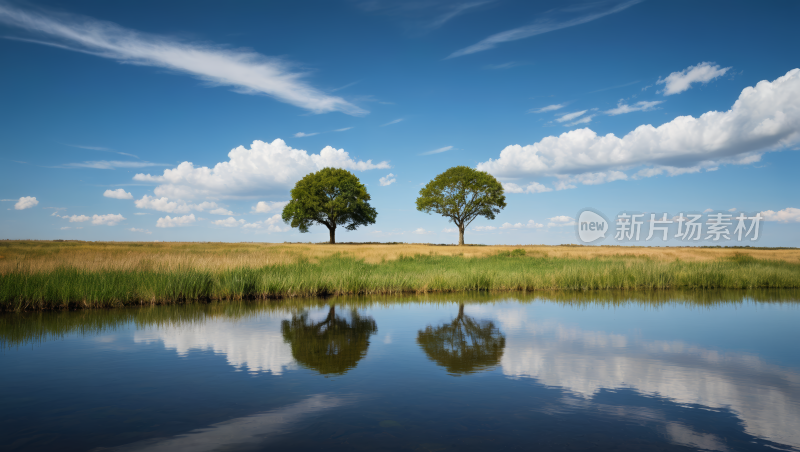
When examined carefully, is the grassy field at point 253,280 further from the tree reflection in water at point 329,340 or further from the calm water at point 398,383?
the tree reflection in water at point 329,340

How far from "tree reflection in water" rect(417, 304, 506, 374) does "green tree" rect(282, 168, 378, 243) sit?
4886 centimetres

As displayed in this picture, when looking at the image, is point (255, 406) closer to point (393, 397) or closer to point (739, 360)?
point (393, 397)

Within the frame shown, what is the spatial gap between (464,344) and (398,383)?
2.91 meters

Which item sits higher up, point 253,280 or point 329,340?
point 253,280

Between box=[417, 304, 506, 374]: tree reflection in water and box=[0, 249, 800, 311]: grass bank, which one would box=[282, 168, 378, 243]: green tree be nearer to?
box=[0, 249, 800, 311]: grass bank

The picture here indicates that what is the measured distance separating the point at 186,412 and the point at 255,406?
0.81m

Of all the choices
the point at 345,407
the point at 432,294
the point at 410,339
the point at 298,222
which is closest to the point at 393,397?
the point at 345,407

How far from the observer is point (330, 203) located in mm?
58781

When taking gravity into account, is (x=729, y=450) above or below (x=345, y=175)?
below

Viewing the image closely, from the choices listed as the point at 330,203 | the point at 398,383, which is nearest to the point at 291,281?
the point at 398,383

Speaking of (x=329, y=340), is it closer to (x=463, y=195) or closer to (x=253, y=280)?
(x=253, y=280)

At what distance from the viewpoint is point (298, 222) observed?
199 ft

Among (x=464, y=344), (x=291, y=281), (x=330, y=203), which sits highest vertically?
(x=330, y=203)

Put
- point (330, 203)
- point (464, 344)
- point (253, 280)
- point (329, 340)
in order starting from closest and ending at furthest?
point (464, 344), point (329, 340), point (253, 280), point (330, 203)
